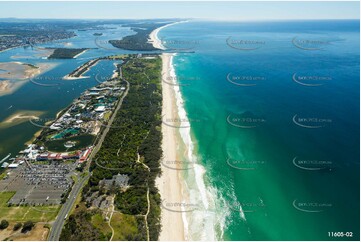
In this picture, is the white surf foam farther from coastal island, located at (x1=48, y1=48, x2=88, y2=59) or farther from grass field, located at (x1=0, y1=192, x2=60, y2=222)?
coastal island, located at (x1=48, y1=48, x2=88, y2=59)

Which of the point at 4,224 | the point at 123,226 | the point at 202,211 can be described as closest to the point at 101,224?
the point at 123,226

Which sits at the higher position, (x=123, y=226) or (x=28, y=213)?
(x=123, y=226)

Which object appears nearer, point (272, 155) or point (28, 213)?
point (28, 213)

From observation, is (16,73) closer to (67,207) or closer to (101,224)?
(67,207)

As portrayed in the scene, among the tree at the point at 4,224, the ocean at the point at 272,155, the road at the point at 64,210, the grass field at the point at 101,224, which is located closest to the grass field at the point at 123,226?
the grass field at the point at 101,224

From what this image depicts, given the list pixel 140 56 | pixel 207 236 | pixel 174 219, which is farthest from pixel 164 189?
pixel 140 56

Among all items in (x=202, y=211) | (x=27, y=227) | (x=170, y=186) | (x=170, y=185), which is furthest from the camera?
(x=170, y=185)

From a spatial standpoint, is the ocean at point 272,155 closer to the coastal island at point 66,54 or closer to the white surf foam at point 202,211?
the white surf foam at point 202,211
